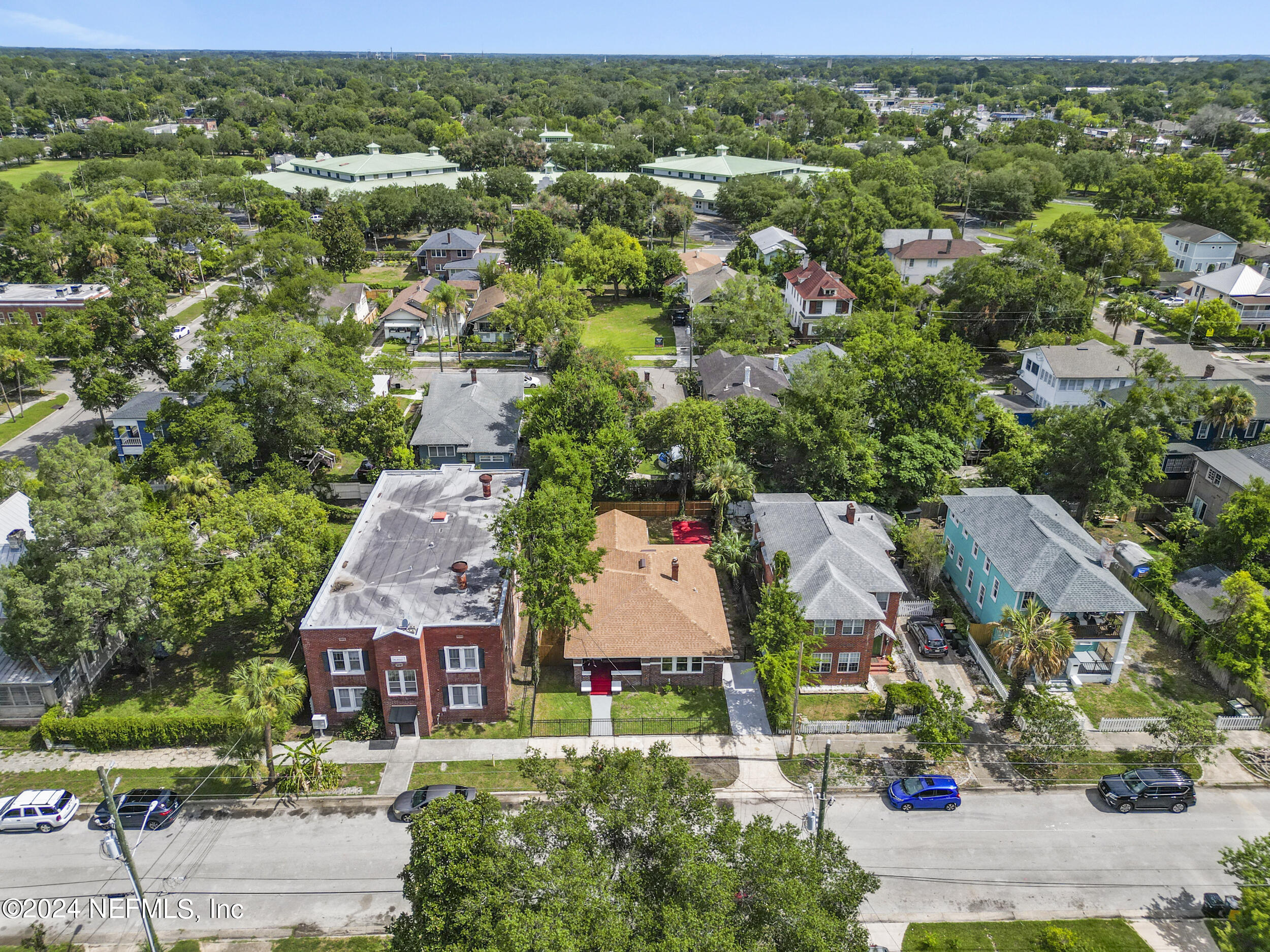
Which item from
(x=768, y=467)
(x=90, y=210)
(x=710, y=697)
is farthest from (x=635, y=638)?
(x=90, y=210)

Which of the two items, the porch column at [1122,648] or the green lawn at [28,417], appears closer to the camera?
the porch column at [1122,648]

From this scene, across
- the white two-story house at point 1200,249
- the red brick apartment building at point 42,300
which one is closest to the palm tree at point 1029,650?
the white two-story house at point 1200,249

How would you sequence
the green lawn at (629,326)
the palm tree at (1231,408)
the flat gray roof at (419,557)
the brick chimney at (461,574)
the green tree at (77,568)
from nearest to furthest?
the green tree at (77,568) < the flat gray roof at (419,557) < the brick chimney at (461,574) < the palm tree at (1231,408) < the green lawn at (629,326)

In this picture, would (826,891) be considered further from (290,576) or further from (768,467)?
(768,467)

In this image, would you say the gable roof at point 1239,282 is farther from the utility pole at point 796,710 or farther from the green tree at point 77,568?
the green tree at point 77,568

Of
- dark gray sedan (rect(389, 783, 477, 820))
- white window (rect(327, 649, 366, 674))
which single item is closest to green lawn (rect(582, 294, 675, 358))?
white window (rect(327, 649, 366, 674))

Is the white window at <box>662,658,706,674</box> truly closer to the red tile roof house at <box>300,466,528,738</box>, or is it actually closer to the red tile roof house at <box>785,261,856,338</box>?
the red tile roof house at <box>300,466,528,738</box>
